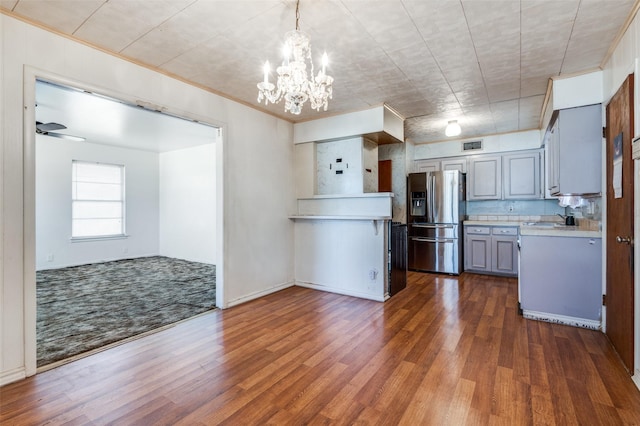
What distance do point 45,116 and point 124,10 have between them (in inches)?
145

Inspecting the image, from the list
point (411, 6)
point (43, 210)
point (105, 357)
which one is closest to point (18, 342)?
point (105, 357)

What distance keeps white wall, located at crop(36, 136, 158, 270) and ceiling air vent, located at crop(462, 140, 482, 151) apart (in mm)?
7161

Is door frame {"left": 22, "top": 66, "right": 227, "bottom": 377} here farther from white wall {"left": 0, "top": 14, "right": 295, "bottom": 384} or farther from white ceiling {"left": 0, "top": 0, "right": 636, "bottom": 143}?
white ceiling {"left": 0, "top": 0, "right": 636, "bottom": 143}

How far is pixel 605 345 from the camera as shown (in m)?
2.59

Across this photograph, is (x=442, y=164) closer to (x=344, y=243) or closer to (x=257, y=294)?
(x=344, y=243)

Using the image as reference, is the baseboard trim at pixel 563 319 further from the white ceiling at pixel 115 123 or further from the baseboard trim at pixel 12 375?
the baseboard trim at pixel 12 375

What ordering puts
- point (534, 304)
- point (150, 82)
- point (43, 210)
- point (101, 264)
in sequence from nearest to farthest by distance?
1. point (150, 82)
2. point (534, 304)
3. point (43, 210)
4. point (101, 264)

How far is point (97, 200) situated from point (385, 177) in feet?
20.6

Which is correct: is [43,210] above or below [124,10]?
below

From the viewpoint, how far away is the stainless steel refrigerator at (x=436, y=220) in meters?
5.41

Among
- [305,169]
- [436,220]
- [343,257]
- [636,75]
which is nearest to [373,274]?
[343,257]

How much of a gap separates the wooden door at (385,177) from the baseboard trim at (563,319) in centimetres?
320

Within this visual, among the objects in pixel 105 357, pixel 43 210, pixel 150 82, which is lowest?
pixel 105 357

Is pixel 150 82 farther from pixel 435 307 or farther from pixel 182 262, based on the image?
pixel 182 262
